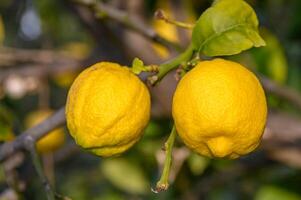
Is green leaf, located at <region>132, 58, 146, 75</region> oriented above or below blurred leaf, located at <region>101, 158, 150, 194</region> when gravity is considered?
above

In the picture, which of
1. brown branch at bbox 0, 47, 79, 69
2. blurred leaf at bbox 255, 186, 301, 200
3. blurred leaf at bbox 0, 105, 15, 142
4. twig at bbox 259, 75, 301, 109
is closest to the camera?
blurred leaf at bbox 0, 105, 15, 142

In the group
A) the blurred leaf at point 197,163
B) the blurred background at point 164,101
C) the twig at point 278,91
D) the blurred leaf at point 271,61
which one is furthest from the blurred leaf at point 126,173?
the twig at point 278,91

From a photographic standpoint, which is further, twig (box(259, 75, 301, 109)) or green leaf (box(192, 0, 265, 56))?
twig (box(259, 75, 301, 109))

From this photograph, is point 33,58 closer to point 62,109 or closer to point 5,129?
point 5,129

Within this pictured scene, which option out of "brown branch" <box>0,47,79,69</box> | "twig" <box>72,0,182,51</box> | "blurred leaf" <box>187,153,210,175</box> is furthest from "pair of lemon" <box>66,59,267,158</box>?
"brown branch" <box>0,47,79,69</box>

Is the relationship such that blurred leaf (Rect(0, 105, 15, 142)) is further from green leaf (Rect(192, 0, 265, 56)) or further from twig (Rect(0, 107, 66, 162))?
green leaf (Rect(192, 0, 265, 56))

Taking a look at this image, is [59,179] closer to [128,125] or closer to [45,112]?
[45,112]

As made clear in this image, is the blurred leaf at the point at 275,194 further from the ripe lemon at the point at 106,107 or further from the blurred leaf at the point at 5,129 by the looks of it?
the ripe lemon at the point at 106,107
